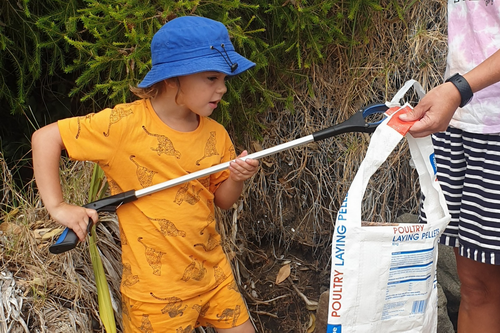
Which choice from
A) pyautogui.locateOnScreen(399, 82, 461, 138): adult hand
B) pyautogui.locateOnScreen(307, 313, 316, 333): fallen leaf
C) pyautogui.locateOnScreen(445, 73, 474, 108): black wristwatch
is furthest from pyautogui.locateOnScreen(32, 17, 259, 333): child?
pyautogui.locateOnScreen(307, 313, 316, 333): fallen leaf

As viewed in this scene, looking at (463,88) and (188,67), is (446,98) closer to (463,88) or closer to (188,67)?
(463,88)

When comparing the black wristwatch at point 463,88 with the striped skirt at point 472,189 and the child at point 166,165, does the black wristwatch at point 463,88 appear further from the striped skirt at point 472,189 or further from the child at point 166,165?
the child at point 166,165

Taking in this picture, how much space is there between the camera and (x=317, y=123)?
3.18 meters

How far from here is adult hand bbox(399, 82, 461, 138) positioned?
66.9 inches

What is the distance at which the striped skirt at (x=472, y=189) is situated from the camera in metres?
1.86

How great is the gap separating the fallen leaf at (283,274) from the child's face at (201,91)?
160 centimetres

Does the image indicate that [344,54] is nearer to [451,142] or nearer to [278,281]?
[451,142]

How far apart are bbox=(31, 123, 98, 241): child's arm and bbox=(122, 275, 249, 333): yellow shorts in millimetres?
373

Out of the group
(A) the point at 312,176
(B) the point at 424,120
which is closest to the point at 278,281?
(A) the point at 312,176

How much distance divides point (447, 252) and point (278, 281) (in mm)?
1016

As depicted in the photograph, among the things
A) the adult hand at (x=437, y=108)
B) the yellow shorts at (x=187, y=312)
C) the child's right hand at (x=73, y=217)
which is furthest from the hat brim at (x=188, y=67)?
the yellow shorts at (x=187, y=312)

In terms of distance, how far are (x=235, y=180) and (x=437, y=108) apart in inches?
30.7

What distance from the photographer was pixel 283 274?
3232mm

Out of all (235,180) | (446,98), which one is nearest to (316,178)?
(235,180)
